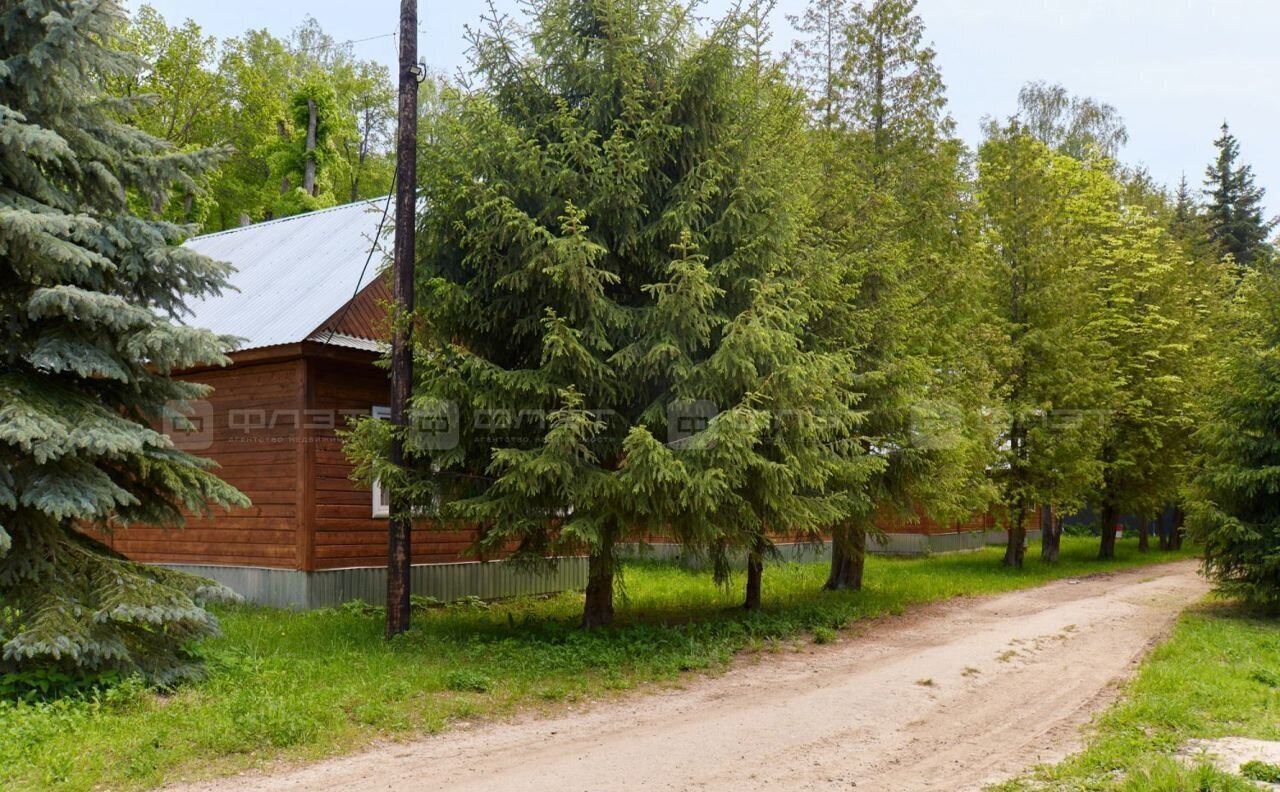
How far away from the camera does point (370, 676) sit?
8484 millimetres

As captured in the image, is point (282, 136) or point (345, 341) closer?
point (345, 341)

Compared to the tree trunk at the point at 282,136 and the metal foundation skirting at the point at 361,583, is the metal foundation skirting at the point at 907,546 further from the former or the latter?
the tree trunk at the point at 282,136

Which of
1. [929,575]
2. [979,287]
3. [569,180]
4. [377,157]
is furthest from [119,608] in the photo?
[377,157]

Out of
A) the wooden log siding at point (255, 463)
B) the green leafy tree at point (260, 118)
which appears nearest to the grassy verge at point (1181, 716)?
the wooden log siding at point (255, 463)

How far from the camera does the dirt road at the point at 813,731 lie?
6238 mm

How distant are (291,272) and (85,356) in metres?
7.72

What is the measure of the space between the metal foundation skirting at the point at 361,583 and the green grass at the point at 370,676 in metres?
0.42

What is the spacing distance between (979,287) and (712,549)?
29.2 feet

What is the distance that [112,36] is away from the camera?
823 cm

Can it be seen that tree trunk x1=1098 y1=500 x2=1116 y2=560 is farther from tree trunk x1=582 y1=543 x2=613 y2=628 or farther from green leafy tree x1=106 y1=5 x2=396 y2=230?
green leafy tree x1=106 y1=5 x2=396 y2=230

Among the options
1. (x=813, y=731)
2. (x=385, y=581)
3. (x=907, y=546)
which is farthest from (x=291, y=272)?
(x=907, y=546)

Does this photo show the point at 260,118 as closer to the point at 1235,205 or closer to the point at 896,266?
the point at 896,266

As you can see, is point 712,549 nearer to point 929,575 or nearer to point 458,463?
point 458,463

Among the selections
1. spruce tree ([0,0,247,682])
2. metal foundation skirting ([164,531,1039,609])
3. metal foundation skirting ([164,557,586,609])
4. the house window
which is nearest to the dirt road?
metal foundation skirting ([164,531,1039,609])
